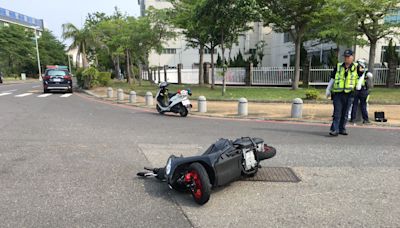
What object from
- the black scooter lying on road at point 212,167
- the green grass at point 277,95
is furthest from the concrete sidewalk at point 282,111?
the black scooter lying on road at point 212,167

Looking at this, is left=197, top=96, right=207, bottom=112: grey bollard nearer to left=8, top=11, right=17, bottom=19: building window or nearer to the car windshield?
the car windshield

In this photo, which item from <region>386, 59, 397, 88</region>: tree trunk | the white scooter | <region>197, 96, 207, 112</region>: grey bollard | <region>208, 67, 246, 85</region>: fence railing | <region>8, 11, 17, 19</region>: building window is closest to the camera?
the white scooter

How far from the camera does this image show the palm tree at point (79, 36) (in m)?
29.9

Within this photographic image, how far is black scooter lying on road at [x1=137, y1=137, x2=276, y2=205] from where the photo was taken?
372cm

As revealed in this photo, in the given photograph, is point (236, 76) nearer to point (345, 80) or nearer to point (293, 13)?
point (293, 13)

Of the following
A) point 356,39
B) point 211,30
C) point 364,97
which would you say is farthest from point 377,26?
point 364,97

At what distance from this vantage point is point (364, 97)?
884 centimetres

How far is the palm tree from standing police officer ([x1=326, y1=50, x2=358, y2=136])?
2629 centimetres

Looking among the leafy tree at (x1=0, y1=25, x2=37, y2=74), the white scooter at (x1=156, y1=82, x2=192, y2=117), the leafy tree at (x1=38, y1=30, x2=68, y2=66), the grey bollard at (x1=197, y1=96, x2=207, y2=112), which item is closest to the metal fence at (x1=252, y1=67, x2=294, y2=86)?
the grey bollard at (x1=197, y1=96, x2=207, y2=112)

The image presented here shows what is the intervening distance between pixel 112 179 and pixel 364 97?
7257mm

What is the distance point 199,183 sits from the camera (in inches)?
145

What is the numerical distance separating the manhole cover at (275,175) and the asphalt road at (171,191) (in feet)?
0.51

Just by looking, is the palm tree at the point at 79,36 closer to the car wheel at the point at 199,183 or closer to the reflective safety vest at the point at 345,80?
the reflective safety vest at the point at 345,80

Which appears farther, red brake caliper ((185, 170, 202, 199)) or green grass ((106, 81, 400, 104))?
green grass ((106, 81, 400, 104))
